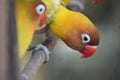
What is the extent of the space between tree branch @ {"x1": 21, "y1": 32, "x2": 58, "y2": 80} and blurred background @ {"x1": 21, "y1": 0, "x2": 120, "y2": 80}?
0.75 feet

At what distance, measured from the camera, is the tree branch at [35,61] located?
265mm

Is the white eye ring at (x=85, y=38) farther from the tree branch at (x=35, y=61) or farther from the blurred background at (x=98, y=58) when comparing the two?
the blurred background at (x=98, y=58)

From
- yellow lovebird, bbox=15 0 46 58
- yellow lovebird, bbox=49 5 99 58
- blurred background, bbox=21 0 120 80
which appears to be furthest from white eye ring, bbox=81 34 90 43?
blurred background, bbox=21 0 120 80

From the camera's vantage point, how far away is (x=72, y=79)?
A: 834 millimetres

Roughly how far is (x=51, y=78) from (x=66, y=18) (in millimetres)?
370

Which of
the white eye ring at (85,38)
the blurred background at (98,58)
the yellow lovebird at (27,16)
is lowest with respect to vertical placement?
the blurred background at (98,58)

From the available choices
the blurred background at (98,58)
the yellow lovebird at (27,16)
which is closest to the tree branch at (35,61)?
the yellow lovebird at (27,16)

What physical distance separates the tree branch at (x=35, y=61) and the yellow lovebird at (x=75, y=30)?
40 mm

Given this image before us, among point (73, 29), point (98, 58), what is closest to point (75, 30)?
point (73, 29)

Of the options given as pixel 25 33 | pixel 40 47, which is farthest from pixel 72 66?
pixel 25 33

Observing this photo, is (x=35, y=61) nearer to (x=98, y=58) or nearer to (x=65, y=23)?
(x=65, y=23)

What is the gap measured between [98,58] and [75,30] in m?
0.44

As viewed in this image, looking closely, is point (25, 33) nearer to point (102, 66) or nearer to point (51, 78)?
point (51, 78)

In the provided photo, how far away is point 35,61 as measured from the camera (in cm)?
32
